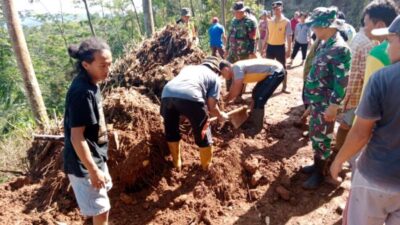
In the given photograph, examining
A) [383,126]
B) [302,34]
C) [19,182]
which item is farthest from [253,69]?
[302,34]

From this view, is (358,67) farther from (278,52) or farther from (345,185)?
(278,52)

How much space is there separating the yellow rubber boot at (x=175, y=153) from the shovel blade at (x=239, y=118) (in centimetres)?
108

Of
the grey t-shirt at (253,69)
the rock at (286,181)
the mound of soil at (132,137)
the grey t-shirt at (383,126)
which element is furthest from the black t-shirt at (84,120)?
the grey t-shirt at (253,69)

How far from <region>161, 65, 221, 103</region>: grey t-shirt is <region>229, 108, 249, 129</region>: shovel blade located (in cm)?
104

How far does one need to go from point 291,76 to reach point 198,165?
17.7 feet

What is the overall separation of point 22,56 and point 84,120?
5072 millimetres

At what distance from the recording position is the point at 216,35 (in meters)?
7.86

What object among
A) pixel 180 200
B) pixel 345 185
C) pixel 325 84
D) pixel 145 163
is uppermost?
pixel 325 84

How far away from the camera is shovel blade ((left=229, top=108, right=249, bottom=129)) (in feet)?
14.7

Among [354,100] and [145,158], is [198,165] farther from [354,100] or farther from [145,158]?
[354,100]

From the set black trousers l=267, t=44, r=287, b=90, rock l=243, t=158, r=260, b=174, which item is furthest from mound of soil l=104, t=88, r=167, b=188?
black trousers l=267, t=44, r=287, b=90

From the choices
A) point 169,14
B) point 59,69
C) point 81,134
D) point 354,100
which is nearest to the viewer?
point 81,134

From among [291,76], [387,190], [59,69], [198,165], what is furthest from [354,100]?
[59,69]

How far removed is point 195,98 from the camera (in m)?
3.22
